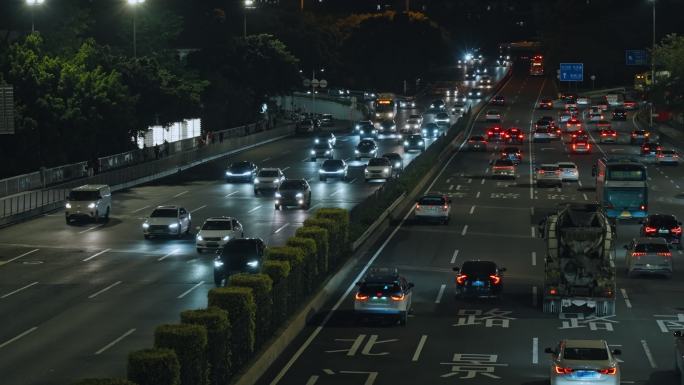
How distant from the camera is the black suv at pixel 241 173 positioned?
8281 cm

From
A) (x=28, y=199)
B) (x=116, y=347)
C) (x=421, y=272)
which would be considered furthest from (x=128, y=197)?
(x=116, y=347)

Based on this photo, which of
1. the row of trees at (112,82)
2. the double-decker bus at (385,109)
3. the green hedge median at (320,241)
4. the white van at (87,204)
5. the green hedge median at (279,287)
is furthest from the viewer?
the double-decker bus at (385,109)

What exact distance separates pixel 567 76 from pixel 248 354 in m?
137

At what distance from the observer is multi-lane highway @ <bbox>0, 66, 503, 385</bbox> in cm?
3347

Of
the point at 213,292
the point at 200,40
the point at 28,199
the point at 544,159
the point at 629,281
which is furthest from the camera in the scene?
the point at 200,40

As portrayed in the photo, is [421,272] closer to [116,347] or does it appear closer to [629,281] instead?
[629,281]

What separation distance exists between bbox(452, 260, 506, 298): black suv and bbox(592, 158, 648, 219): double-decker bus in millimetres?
20501

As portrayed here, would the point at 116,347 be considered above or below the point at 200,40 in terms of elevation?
below

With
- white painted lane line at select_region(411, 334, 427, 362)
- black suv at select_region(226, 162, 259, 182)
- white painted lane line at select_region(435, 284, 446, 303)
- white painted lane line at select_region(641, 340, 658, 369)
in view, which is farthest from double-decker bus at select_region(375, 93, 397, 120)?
white painted lane line at select_region(641, 340, 658, 369)

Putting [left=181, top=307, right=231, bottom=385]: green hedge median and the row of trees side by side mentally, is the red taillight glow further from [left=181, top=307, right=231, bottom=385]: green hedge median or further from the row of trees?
the row of trees

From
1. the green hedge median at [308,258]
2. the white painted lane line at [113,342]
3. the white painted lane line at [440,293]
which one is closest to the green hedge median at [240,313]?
the white painted lane line at [113,342]

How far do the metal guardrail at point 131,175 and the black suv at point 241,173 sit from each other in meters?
4.03

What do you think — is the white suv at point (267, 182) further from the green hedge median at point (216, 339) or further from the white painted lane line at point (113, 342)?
the green hedge median at point (216, 339)

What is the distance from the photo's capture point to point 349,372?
3203cm
